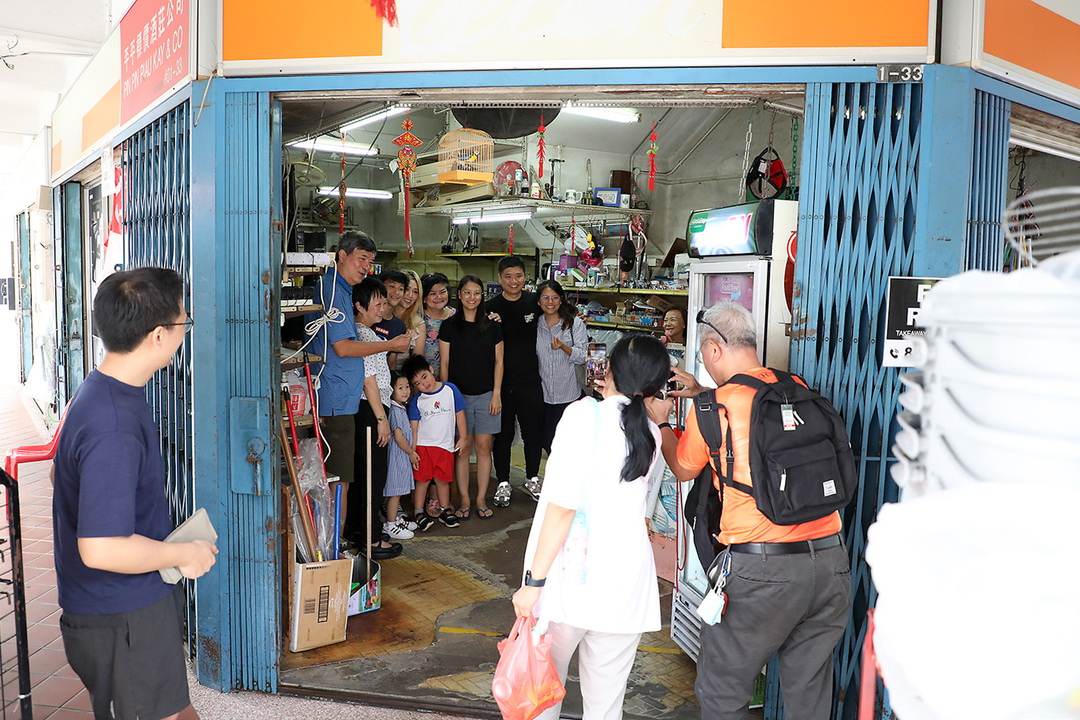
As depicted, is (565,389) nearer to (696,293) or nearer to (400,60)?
(696,293)

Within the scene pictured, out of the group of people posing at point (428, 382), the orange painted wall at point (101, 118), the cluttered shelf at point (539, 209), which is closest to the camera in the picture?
the group of people posing at point (428, 382)

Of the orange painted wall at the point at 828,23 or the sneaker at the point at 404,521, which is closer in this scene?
the orange painted wall at the point at 828,23

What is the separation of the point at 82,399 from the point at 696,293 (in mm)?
2695

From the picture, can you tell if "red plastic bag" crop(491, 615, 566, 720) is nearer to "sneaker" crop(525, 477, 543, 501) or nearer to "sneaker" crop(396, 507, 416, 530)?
"sneaker" crop(396, 507, 416, 530)

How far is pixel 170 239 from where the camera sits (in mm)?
3559

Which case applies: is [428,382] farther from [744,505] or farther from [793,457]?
[793,457]

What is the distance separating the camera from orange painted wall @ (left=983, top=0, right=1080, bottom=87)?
Answer: 110 inches

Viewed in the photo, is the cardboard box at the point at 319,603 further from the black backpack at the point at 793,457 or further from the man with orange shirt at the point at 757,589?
the black backpack at the point at 793,457

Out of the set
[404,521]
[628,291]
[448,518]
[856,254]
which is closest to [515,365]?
[448,518]

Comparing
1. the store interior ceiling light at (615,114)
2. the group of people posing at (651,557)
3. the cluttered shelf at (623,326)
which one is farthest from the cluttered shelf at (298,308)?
the store interior ceiling light at (615,114)

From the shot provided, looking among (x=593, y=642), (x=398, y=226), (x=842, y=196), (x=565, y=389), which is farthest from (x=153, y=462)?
(x=398, y=226)

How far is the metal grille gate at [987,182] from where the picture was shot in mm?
2883

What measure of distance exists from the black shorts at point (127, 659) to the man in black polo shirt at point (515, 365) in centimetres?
392

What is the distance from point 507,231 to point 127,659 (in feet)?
35.2
